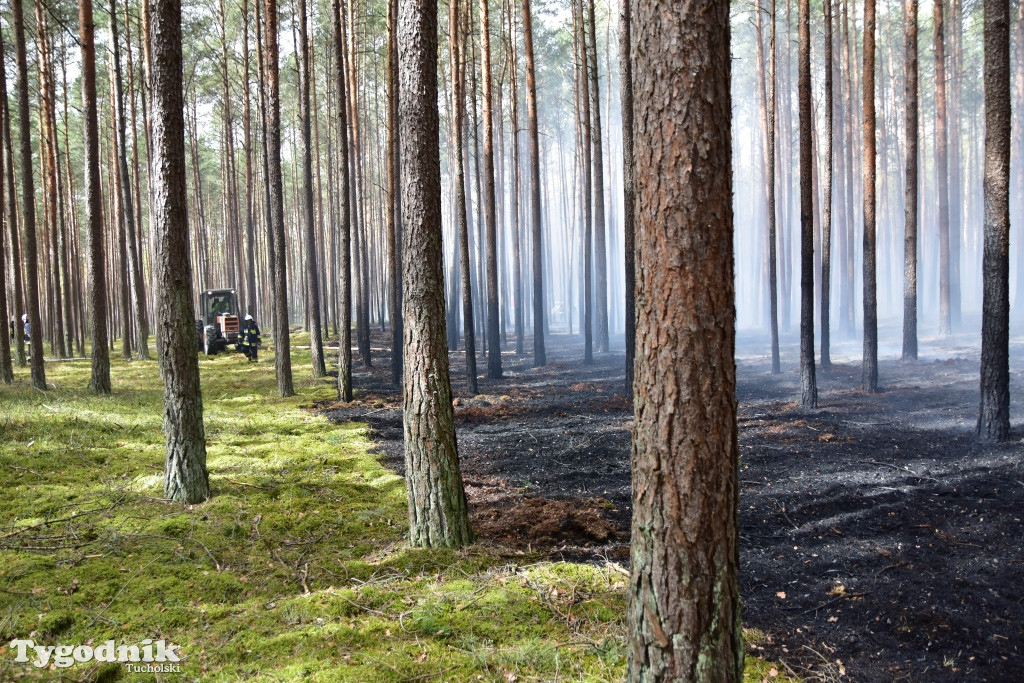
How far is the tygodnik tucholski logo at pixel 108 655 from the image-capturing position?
12.0 ft

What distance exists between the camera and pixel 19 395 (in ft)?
37.7

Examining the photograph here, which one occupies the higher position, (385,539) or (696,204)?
(696,204)

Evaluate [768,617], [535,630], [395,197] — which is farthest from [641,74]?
[395,197]

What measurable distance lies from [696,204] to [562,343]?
92.4 feet

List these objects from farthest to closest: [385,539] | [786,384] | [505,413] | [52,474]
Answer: [786,384] < [505,413] < [52,474] < [385,539]

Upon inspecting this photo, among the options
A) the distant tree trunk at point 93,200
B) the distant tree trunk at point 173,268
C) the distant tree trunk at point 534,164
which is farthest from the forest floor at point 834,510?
the distant tree trunk at point 534,164

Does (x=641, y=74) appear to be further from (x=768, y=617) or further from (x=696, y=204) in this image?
(x=768, y=617)

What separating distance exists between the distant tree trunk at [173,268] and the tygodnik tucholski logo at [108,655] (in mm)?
2552

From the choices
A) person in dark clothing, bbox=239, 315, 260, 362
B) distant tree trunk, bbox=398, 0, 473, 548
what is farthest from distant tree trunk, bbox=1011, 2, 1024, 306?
person in dark clothing, bbox=239, 315, 260, 362

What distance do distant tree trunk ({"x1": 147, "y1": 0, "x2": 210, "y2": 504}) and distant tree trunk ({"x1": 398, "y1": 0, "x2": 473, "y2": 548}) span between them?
240 cm

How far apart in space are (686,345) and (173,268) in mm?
5323

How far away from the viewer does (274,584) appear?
15.9 ft

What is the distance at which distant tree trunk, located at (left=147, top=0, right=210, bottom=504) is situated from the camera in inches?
239

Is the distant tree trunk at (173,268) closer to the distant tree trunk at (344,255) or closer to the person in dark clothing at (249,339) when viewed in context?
the distant tree trunk at (344,255)
